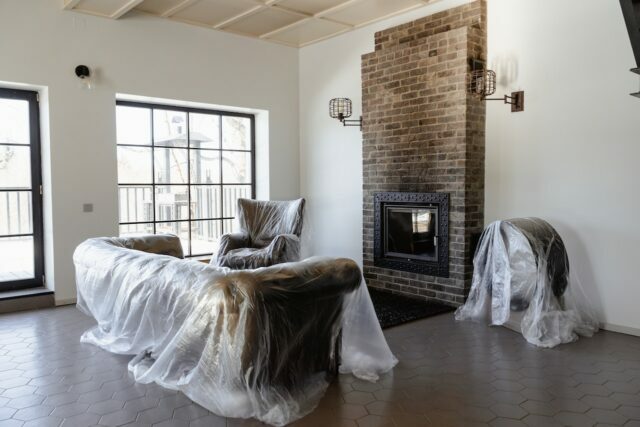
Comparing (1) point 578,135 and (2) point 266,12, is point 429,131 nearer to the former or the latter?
(1) point 578,135

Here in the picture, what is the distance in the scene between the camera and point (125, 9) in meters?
4.82

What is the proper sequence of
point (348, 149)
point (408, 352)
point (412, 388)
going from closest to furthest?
point (412, 388) → point (408, 352) → point (348, 149)

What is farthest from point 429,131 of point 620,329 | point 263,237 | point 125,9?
point 125,9

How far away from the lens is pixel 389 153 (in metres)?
5.30

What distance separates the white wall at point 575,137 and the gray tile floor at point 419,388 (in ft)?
2.02

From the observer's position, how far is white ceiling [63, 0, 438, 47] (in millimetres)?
4938

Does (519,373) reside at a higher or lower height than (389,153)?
lower

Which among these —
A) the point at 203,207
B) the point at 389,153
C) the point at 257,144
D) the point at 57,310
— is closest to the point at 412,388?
the point at 389,153

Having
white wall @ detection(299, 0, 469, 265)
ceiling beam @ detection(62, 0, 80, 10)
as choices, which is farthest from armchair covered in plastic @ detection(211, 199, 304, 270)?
ceiling beam @ detection(62, 0, 80, 10)

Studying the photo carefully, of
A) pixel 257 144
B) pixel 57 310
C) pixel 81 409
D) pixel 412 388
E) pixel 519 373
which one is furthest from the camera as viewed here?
pixel 257 144

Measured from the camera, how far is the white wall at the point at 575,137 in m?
3.85

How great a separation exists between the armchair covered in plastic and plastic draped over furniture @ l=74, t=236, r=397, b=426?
1.72 m

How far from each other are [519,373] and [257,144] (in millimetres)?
4453

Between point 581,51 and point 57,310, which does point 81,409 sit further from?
point 581,51
